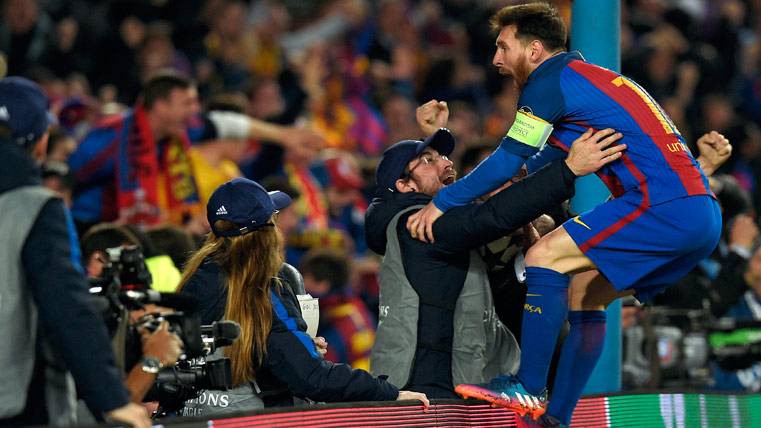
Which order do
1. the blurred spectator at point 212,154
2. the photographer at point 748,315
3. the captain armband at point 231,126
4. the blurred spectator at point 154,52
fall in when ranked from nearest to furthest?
the photographer at point 748,315
the blurred spectator at point 212,154
the captain armband at point 231,126
the blurred spectator at point 154,52

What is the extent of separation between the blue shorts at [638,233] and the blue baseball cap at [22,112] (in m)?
1.98

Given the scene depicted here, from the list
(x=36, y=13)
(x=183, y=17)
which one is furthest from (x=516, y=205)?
(x=183, y=17)

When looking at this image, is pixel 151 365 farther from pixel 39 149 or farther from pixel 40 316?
pixel 39 149

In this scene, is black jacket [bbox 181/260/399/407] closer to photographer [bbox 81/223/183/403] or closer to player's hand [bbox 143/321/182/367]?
photographer [bbox 81/223/183/403]

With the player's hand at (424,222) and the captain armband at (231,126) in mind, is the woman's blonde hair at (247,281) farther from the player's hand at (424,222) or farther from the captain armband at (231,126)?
the captain armband at (231,126)

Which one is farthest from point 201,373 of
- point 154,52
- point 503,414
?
point 154,52

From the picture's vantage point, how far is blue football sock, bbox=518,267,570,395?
4.77 meters

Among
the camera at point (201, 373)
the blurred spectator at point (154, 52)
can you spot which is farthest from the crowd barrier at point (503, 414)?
the blurred spectator at point (154, 52)

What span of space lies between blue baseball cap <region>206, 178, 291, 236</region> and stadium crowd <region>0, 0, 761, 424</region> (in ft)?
0.59

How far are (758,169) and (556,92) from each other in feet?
28.1

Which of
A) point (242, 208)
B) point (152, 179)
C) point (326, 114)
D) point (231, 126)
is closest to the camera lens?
point (242, 208)

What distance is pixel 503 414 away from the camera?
192 inches

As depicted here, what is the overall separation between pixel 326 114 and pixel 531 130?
7474 millimetres

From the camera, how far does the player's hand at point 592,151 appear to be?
15.6 ft
